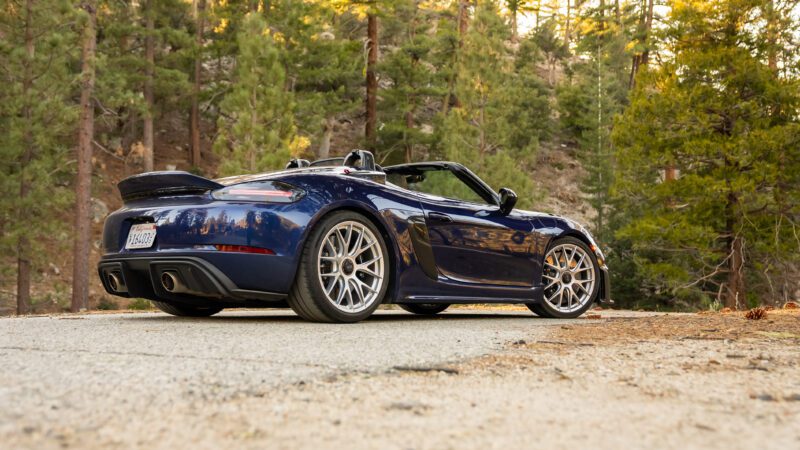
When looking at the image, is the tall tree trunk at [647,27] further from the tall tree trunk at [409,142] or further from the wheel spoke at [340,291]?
the wheel spoke at [340,291]

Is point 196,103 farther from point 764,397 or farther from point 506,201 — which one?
point 764,397

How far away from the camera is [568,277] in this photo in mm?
7312

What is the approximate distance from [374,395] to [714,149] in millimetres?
17823

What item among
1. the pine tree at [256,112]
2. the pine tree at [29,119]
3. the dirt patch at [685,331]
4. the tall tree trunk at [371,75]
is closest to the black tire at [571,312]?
the dirt patch at [685,331]

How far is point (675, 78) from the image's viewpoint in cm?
2012

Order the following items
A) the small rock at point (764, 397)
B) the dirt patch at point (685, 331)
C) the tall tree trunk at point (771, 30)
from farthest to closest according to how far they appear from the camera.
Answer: the tall tree trunk at point (771, 30)
the dirt patch at point (685, 331)
the small rock at point (764, 397)

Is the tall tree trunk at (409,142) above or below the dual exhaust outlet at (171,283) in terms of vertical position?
above

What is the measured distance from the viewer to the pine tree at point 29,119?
21000mm

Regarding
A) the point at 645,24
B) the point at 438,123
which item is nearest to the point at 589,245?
the point at 438,123

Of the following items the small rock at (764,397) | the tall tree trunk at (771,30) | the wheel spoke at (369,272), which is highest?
the tall tree trunk at (771,30)

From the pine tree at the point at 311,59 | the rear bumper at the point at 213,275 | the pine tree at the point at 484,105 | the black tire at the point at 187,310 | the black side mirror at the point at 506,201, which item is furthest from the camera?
the pine tree at the point at 311,59

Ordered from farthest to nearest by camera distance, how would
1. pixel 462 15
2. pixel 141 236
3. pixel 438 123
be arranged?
pixel 462 15, pixel 438 123, pixel 141 236

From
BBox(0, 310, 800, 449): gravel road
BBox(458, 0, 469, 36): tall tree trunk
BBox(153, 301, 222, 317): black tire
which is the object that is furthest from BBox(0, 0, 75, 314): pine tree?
BBox(458, 0, 469, 36): tall tree trunk

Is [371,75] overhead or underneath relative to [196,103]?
Answer: overhead
